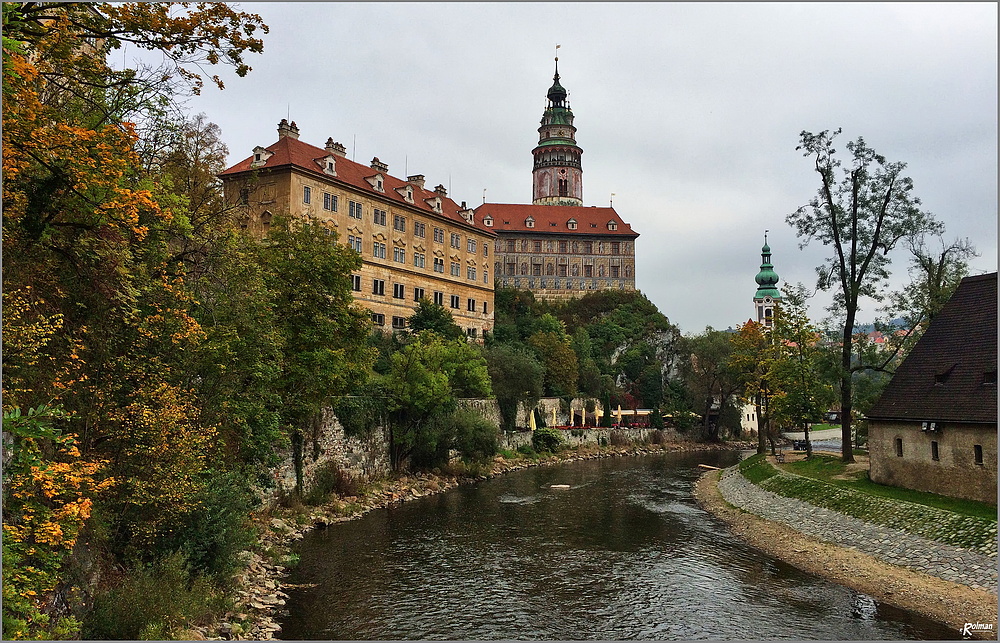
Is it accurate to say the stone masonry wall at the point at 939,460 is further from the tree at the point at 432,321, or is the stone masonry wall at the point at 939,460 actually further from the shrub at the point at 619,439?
the shrub at the point at 619,439

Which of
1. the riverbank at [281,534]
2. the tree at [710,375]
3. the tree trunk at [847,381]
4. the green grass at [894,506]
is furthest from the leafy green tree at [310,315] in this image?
the tree at [710,375]

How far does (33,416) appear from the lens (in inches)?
309

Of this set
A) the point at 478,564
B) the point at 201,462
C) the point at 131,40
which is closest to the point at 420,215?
the point at 478,564

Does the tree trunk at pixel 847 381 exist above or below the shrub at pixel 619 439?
above

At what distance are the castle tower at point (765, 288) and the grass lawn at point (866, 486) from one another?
63065mm

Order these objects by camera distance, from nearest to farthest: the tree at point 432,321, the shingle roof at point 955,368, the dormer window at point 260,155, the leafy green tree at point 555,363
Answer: the shingle roof at point 955,368 → the dormer window at point 260,155 → the tree at point 432,321 → the leafy green tree at point 555,363

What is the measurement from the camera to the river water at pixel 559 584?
50.5ft

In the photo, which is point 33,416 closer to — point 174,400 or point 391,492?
point 174,400

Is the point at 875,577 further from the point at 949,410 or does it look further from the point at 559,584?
the point at 559,584

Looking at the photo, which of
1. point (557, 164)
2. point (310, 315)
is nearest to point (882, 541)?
point (310, 315)

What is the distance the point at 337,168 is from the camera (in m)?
49.4

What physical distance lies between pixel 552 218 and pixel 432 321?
4500 centimetres

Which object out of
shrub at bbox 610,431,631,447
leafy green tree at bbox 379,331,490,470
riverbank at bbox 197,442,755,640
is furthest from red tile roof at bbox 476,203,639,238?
leafy green tree at bbox 379,331,490,470

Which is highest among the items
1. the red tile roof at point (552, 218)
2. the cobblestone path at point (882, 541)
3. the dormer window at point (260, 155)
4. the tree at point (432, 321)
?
the red tile roof at point (552, 218)
